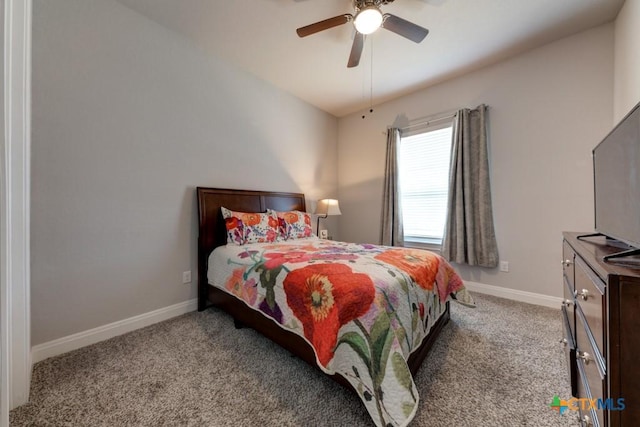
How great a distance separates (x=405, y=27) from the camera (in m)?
1.82

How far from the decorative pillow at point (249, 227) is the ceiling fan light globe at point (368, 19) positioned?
1.94 meters

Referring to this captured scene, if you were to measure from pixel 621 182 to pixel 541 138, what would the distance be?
75.7 inches

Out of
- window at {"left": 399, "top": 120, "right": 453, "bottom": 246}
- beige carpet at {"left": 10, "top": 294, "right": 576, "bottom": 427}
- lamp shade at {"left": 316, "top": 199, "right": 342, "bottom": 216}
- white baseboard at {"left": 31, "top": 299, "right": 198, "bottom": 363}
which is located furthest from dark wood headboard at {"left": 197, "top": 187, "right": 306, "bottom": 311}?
window at {"left": 399, "top": 120, "right": 453, "bottom": 246}

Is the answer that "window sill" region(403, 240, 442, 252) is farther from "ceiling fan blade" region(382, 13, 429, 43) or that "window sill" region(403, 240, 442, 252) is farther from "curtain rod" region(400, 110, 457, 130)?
"ceiling fan blade" region(382, 13, 429, 43)

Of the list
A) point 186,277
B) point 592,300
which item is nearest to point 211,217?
point 186,277

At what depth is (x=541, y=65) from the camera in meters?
2.47

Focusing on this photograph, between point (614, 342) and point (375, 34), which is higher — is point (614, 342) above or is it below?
below

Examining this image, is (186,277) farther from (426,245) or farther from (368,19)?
(426,245)

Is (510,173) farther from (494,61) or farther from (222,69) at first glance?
(222,69)

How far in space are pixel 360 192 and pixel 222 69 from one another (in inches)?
103

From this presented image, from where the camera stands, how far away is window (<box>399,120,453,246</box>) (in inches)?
124

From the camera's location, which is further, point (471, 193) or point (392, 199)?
point (392, 199)

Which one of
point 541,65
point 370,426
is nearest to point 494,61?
point 541,65

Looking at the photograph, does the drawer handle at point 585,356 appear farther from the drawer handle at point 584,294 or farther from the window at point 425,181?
the window at point 425,181
